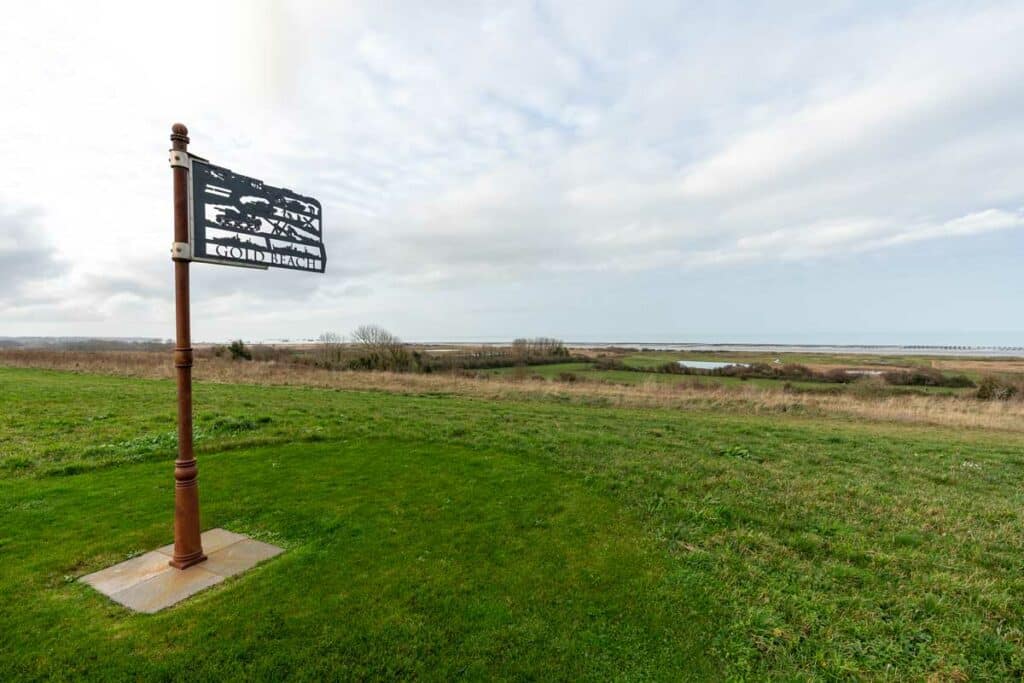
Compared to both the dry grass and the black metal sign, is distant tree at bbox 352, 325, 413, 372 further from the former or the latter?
the black metal sign

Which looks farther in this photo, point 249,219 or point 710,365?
point 710,365

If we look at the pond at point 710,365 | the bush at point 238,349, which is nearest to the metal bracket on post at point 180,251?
the bush at point 238,349

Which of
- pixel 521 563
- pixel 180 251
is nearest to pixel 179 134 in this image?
pixel 180 251

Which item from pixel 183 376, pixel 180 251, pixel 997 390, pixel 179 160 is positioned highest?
pixel 179 160

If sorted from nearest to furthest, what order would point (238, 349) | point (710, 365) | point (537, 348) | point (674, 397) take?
point (674, 397), point (238, 349), point (710, 365), point (537, 348)

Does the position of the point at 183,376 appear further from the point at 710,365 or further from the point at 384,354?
the point at 710,365

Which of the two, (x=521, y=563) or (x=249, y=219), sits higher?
(x=249, y=219)

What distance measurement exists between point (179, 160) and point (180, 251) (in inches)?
31.1

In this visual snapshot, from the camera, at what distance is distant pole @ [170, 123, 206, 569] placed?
3.88 meters

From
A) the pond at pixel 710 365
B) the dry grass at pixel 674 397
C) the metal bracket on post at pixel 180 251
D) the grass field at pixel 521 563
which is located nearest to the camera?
the grass field at pixel 521 563

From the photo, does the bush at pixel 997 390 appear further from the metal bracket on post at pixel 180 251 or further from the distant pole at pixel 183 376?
the metal bracket on post at pixel 180 251

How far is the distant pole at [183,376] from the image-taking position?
388 centimetres

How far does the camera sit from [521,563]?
3994mm

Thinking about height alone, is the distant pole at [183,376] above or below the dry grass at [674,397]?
above
